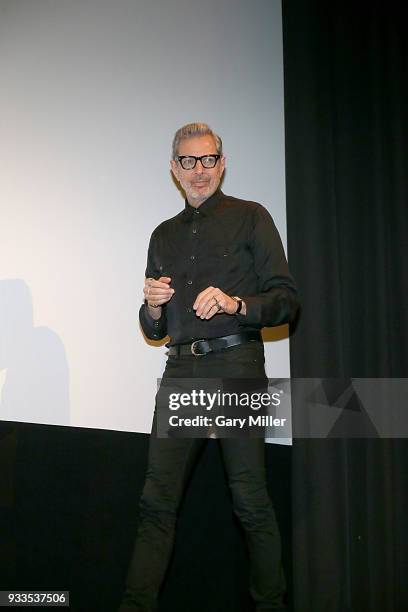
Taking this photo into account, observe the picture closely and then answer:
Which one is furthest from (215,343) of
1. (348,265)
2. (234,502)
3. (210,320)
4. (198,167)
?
(348,265)

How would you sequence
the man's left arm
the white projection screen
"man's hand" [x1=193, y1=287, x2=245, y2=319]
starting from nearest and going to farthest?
"man's hand" [x1=193, y1=287, x2=245, y2=319] → the man's left arm → the white projection screen

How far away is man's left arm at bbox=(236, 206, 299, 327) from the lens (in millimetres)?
2119

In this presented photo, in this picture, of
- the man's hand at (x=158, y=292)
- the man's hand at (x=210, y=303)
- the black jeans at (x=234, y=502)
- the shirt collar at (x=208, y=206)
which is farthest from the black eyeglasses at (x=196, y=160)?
the black jeans at (x=234, y=502)

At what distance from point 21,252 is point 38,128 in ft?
1.74

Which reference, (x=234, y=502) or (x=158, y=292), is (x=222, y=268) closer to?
(x=158, y=292)

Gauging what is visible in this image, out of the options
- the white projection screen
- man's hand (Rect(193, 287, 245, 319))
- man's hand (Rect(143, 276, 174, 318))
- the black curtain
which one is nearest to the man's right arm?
man's hand (Rect(143, 276, 174, 318))

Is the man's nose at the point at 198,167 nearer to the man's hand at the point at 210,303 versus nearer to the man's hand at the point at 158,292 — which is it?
the man's hand at the point at 158,292

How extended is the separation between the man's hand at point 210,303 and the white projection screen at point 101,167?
798mm

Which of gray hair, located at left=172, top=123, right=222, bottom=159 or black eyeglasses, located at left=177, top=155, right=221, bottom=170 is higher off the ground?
gray hair, located at left=172, top=123, right=222, bottom=159

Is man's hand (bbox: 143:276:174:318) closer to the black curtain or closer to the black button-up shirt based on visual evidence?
the black button-up shirt

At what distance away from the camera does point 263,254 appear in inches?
89.4

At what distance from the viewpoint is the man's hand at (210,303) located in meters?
1.97

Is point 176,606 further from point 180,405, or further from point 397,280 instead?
point 397,280

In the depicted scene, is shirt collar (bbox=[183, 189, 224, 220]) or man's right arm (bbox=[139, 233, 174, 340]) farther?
shirt collar (bbox=[183, 189, 224, 220])
